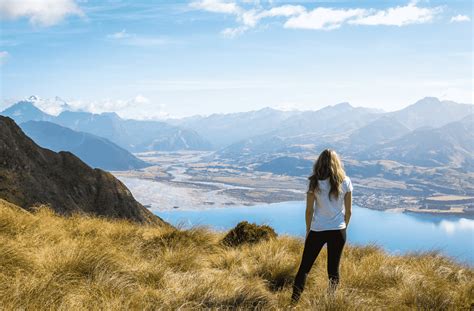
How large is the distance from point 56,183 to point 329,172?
63.0ft

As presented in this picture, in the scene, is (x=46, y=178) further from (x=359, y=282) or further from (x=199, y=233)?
(x=359, y=282)

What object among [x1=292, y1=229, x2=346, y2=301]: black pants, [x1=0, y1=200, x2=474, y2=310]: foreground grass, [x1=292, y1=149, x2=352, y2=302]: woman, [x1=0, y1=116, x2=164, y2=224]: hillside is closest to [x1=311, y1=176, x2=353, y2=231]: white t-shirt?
[x1=292, y1=149, x2=352, y2=302]: woman

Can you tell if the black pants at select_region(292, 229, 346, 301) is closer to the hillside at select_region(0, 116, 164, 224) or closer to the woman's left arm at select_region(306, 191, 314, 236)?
the woman's left arm at select_region(306, 191, 314, 236)

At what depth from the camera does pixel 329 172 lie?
6.93m

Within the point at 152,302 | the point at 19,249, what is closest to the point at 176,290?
the point at 152,302

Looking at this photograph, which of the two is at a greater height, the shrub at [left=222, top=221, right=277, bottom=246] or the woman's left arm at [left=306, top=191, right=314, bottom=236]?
the woman's left arm at [left=306, top=191, right=314, bottom=236]

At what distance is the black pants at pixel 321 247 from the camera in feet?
22.8

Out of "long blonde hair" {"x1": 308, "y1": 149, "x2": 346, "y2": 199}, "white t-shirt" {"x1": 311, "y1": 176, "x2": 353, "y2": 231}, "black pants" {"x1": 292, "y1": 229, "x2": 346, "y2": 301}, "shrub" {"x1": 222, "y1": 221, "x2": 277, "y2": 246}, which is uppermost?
"long blonde hair" {"x1": 308, "y1": 149, "x2": 346, "y2": 199}

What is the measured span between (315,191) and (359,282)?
236cm

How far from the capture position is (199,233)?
1206 centimetres

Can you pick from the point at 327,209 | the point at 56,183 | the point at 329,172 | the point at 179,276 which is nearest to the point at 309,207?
the point at 327,209

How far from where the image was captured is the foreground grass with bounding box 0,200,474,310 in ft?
19.6

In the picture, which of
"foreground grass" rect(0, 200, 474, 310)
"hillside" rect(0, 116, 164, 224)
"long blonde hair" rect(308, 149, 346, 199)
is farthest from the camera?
"hillside" rect(0, 116, 164, 224)

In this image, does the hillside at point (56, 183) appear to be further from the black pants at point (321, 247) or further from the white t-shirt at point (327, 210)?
the white t-shirt at point (327, 210)
